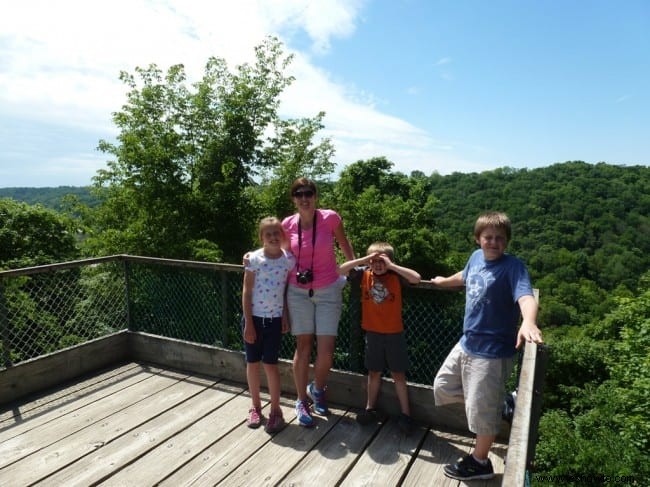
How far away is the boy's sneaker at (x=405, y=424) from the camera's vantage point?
3.16 meters

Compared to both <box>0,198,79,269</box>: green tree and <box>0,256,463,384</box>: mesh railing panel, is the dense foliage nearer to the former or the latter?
<box>0,198,79,269</box>: green tree

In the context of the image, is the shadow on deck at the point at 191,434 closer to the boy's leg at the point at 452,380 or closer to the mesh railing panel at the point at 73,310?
the boy's leg at the point at 452,380

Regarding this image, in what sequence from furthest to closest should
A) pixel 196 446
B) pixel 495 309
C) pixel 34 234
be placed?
pixel 34 234, pixel 196 446, pixel 495 309

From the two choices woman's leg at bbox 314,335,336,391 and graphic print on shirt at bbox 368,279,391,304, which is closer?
graphic print on shirt at bbox 368,279,391,304

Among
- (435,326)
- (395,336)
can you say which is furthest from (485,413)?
(435,326)

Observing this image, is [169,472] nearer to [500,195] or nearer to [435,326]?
[435,326]

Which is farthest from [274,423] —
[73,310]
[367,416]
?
[73,310]

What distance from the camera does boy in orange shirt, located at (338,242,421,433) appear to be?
3.15 metres

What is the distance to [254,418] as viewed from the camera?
10.9 ft

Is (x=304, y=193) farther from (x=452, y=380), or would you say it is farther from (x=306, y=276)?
(x=452, y=380)

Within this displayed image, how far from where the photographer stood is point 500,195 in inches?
2613

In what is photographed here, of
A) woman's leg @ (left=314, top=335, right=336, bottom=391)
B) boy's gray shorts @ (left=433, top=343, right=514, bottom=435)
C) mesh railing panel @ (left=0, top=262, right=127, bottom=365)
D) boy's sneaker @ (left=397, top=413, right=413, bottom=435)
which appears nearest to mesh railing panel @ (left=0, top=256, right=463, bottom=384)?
mesh railing panel @ (left=0, top=262, right=127, bottom=365)

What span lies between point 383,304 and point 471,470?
3.81 feet

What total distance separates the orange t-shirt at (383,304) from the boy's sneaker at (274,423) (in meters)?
0.94
